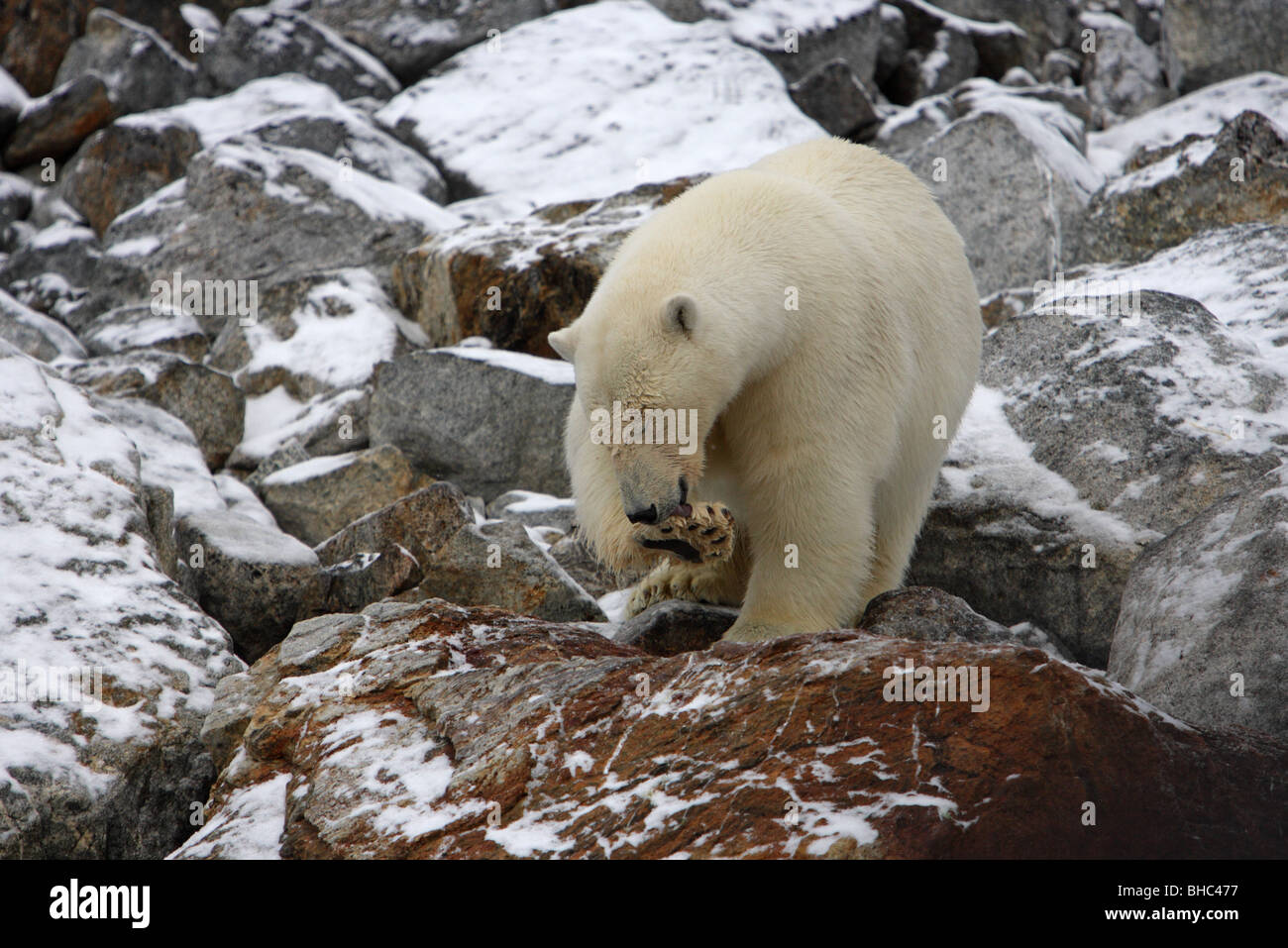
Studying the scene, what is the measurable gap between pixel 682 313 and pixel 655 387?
0.28 meters

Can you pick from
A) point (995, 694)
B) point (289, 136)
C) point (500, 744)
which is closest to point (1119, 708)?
point (995, 694)

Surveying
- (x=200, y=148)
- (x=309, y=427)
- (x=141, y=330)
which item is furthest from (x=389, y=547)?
(x=200, y=148)

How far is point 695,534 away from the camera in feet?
14.3

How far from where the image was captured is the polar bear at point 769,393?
4.33 metres

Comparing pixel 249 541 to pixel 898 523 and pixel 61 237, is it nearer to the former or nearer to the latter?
pixel 898 523

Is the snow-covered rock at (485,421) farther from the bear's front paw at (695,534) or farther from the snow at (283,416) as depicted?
the bear's front paw at (695,534)

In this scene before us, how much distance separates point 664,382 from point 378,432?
4456mm

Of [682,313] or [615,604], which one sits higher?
[682,313]

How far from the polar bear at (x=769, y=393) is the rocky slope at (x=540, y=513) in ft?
1.56

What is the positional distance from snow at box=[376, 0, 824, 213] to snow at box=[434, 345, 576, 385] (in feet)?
15.2

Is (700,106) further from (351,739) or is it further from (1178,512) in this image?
(351,739)

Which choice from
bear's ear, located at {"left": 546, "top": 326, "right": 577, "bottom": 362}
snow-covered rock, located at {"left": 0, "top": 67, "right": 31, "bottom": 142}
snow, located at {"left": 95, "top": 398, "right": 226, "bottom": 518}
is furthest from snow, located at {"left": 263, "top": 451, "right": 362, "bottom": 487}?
snow-covered rock, located at {"left": 0, "top": 67, "right": 31, "bottom": 142}

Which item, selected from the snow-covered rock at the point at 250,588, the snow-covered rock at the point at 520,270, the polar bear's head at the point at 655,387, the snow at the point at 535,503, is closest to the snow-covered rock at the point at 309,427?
the snow-covered rock at the point at 520,270

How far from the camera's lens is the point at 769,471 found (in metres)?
4.93
